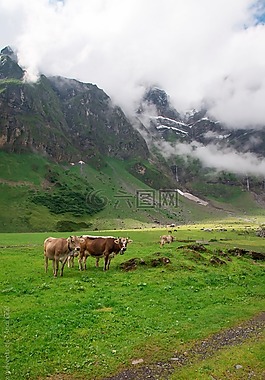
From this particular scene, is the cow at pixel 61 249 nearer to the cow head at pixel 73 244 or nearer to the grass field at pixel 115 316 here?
the cow head at pixel 73 244

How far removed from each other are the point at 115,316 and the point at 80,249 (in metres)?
12.0

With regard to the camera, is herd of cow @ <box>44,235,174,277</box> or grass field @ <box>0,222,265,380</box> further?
herd of cow @ <box>44,235,174,277</box>

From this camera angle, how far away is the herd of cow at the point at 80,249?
27391 millimetres

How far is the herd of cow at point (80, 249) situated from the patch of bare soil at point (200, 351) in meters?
13.8

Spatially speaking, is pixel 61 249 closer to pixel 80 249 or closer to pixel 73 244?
pixel 73 244

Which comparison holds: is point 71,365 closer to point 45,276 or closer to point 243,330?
point 243,330

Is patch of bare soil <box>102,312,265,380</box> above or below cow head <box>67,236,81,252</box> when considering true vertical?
below

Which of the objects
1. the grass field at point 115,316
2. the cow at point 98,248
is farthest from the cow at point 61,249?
the cow at point 98,248

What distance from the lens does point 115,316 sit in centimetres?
1864

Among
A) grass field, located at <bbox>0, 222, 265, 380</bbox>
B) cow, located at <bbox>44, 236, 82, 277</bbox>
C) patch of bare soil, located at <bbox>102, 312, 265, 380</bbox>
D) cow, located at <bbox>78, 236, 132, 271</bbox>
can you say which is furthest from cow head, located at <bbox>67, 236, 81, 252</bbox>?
patch of bare soil, located at <bbox>102, 312, 265, 380</bbox>

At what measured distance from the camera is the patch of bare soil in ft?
43.3

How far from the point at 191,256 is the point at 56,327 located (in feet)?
70.7

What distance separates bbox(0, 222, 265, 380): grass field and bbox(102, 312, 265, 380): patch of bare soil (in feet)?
1.30

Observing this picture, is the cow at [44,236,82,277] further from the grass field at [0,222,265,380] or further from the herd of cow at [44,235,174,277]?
the grass field at [0,222,265,380]
